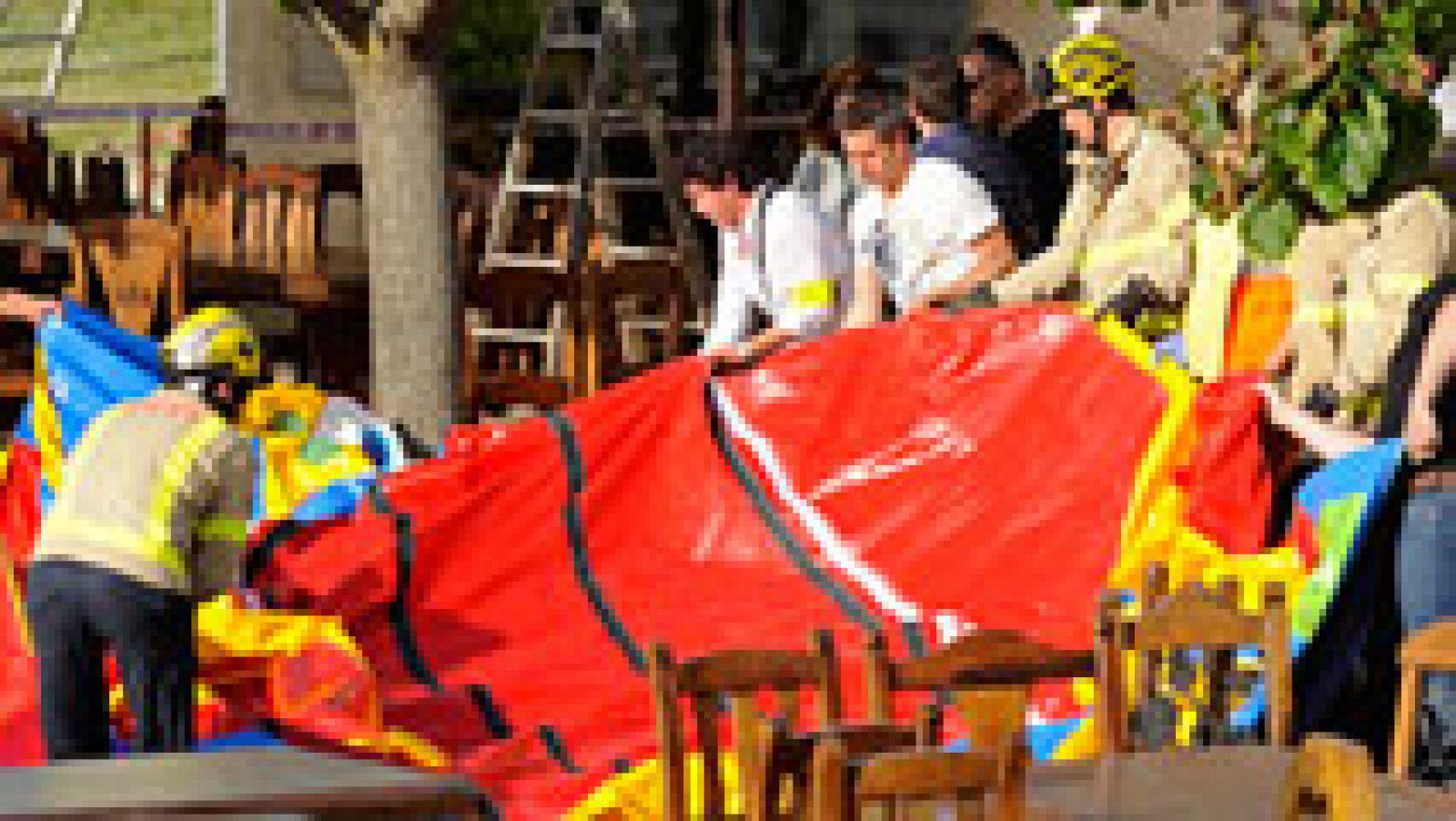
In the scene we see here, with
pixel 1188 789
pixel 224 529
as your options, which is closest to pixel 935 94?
pixel 224 529

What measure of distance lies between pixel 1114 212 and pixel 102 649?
3640mm

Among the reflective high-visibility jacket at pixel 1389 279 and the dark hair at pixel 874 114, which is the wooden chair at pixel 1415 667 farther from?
the dark hair at pixel 874 114

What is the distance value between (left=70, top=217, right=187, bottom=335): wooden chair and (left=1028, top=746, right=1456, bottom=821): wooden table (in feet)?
37.9

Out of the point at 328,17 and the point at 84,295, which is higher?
the point at 328,17

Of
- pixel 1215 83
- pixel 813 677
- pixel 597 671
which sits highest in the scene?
pixel 1215 83

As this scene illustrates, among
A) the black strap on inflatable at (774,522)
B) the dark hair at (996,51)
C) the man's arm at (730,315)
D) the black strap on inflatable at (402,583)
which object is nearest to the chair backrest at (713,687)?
the black strap on inflatable at (774,522)

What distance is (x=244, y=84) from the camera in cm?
2333

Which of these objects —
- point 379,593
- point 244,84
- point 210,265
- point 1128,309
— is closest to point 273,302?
point 210,265

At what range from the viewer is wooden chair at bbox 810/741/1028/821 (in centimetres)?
631

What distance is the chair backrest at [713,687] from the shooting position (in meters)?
8.06

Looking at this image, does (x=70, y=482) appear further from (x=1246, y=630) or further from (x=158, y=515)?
(x=1246, y=630)

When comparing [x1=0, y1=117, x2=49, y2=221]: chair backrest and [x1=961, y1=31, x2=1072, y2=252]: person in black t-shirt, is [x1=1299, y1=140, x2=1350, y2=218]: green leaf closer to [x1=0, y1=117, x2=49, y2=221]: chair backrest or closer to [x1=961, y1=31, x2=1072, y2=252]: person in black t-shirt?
[x1=961, y1=31, x2=1072, y2=252]: person in black t-shirt

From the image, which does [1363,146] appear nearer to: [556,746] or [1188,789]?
[556,746]

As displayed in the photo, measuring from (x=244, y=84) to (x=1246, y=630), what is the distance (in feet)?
50.7
